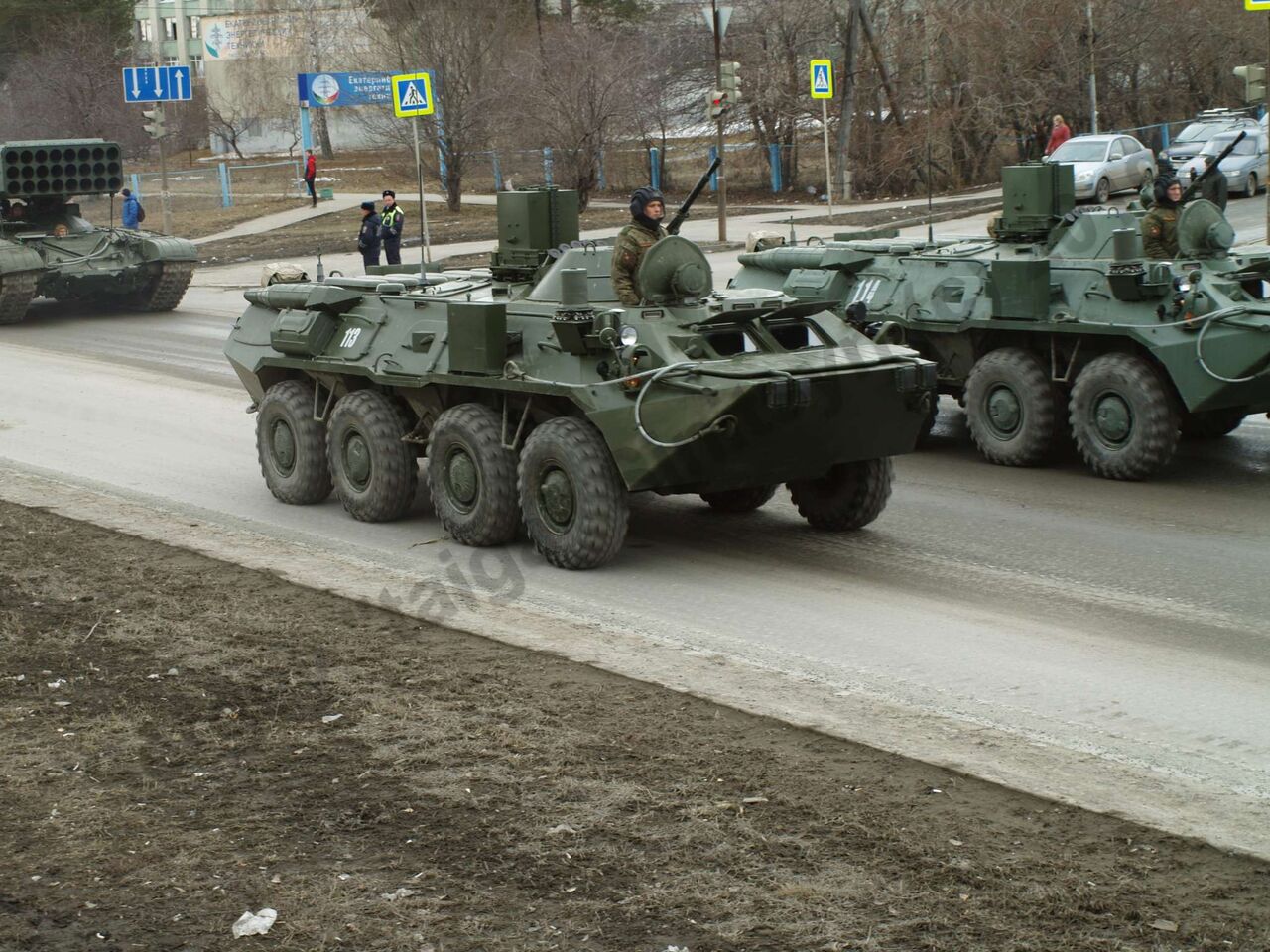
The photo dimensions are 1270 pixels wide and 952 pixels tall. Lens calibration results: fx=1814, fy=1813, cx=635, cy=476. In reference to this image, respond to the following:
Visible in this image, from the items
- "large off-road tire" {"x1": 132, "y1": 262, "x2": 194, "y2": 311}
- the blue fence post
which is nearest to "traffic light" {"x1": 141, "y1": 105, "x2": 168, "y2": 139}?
"large off-road tire" {"x1": 132, "y1": 262, "x2": 194, "y2": 311}

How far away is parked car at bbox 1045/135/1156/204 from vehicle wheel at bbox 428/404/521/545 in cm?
2448

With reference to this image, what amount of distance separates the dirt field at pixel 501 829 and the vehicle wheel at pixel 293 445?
351cm

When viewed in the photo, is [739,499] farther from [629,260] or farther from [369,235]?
[369,235]

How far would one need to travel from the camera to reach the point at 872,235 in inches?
653

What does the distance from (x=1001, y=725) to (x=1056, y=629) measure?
1585 millimetres

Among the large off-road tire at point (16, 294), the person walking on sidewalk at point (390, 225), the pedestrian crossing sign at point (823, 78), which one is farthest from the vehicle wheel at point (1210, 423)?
the pedestrian crossing sign at point (823, 78)

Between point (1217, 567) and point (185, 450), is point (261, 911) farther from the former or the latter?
point (185, 450)

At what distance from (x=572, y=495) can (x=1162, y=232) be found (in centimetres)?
564

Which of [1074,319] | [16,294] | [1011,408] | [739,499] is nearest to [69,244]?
[16,294]

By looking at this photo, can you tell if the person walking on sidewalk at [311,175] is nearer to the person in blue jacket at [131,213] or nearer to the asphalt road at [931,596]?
the person in blue jacket at [131,213]

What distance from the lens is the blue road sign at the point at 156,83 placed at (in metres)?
31.6

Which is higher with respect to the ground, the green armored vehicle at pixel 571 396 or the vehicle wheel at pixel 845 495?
the green armored vehicle at pixel 571 396

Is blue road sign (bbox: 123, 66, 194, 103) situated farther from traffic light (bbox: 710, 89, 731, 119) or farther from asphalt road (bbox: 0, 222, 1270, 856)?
asphalt road (bbox: 0, 222, 1270, 856)

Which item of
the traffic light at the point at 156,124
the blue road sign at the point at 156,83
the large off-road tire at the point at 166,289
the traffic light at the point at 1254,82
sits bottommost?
the large off-road tire at the point at 166,289
